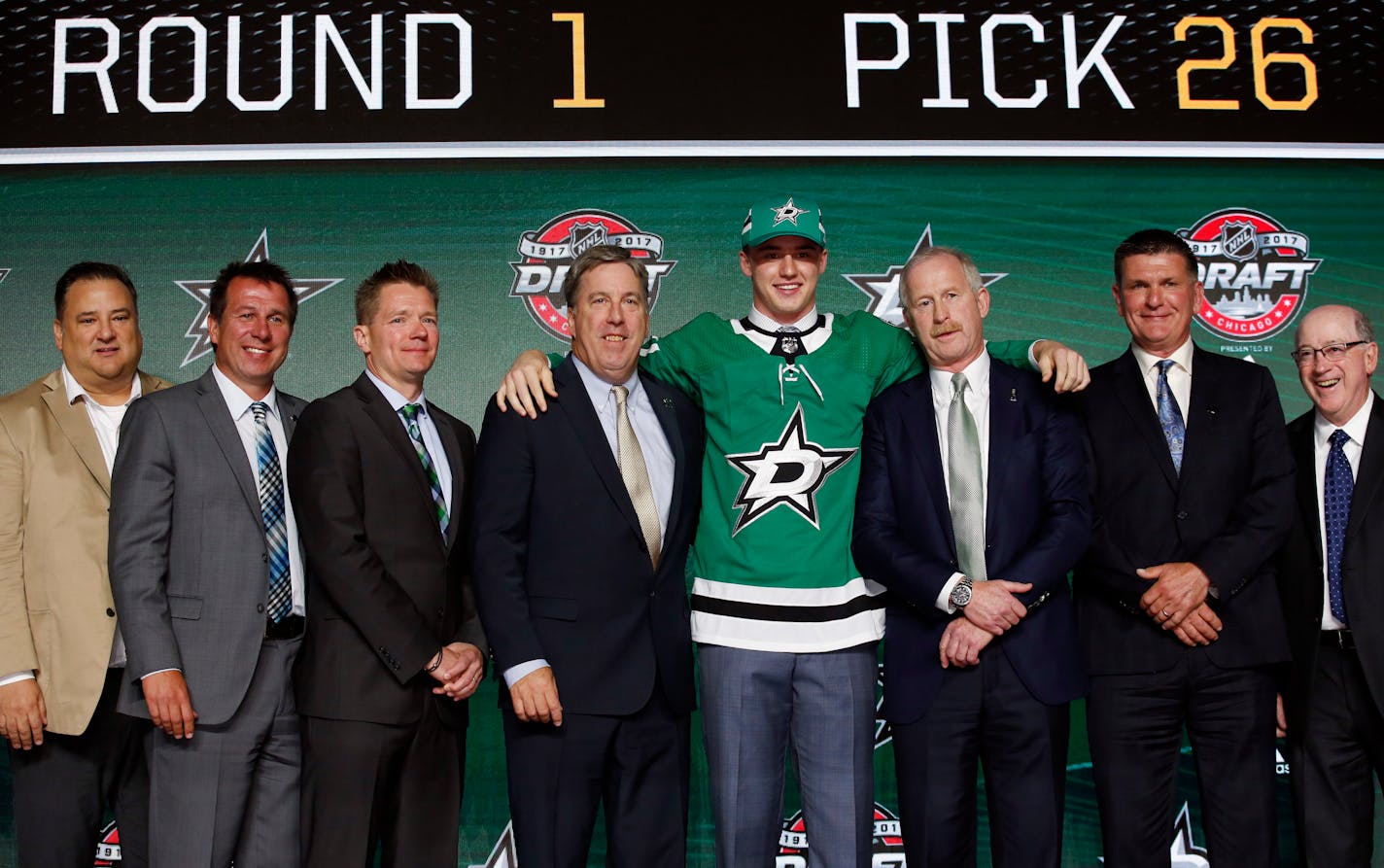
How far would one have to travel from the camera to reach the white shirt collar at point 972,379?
256 cm

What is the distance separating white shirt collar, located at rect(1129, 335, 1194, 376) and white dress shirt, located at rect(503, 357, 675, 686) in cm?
112

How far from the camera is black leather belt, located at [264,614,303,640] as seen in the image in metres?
2.46

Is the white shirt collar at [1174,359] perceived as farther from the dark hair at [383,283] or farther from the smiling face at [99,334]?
the smiling face at [99,334]

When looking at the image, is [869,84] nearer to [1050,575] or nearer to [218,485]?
[1050,575]

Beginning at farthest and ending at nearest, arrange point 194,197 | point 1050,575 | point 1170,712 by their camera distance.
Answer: point 194,197 < point 1170,712 < point 1050,575

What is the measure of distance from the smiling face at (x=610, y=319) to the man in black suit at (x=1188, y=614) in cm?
106

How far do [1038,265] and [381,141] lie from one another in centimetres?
203

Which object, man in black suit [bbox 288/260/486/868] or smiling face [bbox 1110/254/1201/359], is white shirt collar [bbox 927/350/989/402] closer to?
smiling face [bbox 1110/254/1201/359]

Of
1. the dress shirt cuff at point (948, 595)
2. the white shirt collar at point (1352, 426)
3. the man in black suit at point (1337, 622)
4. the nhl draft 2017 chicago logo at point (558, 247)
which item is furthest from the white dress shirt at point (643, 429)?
the white shirt collar at point (1352, 426)

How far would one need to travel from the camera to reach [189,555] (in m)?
2.44

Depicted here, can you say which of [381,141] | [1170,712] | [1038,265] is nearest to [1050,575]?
[1170,712]

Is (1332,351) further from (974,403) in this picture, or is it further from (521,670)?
(521,670)

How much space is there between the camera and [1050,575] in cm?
240

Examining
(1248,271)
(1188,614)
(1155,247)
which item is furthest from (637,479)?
(1248,271)
